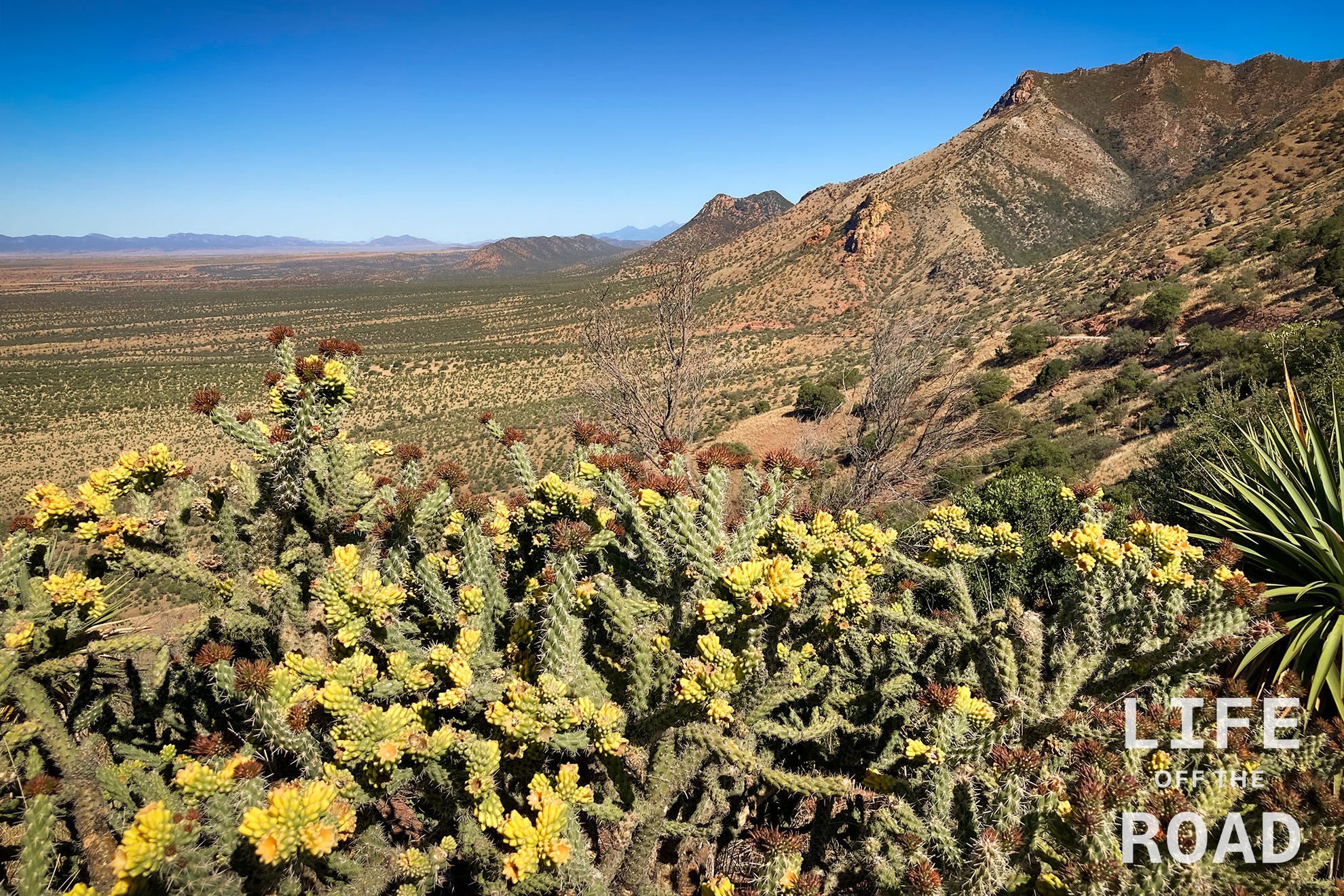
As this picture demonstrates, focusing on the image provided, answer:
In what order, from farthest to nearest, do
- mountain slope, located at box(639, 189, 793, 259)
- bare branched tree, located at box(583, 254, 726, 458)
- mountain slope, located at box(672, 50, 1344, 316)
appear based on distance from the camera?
mountain slope, located at box(639, 189, 793, 259) → mountain slope, located at box(672, 50, 1344, 316) → bare branched tree, located at box(583, 254, 726, 458)

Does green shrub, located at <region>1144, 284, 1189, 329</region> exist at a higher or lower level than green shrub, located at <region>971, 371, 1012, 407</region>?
higher

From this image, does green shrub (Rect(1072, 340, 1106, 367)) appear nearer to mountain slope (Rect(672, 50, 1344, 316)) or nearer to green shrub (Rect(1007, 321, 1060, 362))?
green shrub (Rect(1007, 321, 1060, 362))

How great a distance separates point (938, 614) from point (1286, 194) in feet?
128

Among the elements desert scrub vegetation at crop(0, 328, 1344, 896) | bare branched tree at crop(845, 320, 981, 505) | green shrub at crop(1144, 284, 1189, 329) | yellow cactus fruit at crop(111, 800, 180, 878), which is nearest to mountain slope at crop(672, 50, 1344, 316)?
green shrub at crop(1144, 284, 1189, 329)

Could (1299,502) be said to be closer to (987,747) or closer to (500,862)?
(987,747)

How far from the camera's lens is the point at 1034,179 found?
5547cm

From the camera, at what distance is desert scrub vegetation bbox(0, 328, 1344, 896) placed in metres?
2.88

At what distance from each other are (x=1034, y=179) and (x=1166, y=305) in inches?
1712

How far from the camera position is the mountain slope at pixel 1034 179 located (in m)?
50.1

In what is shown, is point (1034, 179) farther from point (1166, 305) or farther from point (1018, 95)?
point (1166, 305)

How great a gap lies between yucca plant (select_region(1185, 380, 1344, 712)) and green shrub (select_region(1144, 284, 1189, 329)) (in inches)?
692

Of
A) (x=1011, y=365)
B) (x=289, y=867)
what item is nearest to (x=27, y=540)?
(x=289, y=867)

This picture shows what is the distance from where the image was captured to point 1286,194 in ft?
96.5

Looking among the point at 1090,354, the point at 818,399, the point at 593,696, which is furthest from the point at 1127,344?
the point at 593,696
